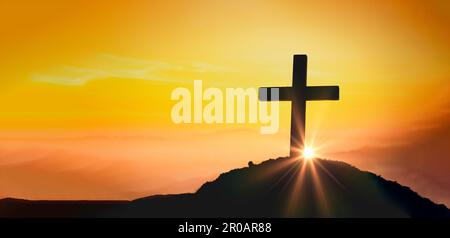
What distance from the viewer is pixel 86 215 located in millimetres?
7496

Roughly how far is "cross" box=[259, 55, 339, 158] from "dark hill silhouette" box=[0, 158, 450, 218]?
28cm

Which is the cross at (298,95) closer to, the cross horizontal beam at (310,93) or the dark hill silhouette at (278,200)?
the cross horizontal beam at (310,93)

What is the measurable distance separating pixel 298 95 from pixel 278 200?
1474 millimetres

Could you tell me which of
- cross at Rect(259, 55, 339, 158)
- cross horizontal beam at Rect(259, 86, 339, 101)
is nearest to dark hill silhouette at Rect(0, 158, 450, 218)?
cross at Rect(259, 55, 339, 158)

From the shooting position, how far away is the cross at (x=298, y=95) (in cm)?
792

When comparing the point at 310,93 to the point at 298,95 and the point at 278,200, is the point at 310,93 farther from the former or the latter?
the point at 278,200

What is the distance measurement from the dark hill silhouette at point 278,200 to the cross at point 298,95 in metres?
0.28

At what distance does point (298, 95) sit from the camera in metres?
8.52

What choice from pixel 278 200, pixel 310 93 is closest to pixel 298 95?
pixel 310 93

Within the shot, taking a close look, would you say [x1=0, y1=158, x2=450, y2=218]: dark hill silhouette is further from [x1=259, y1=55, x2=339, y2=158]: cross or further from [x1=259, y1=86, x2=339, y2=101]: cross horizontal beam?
[x1=259, y1=86, x2=339, y2=101]: cross horizontal beam

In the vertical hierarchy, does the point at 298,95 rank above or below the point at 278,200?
above
